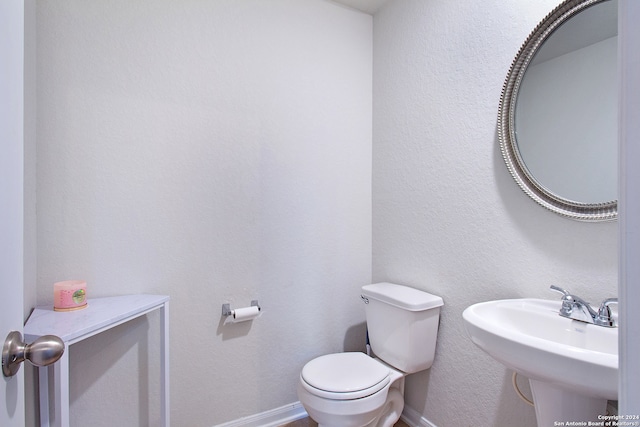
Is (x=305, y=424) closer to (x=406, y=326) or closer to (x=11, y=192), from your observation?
(x=406, y=326)

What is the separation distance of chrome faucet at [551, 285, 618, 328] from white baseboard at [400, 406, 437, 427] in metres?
0.99

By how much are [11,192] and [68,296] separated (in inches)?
34.9

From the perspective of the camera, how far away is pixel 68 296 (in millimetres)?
1179

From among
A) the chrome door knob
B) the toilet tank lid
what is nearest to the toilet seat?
the toilet tank lid

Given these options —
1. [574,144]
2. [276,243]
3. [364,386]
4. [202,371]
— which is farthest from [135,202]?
[574,144]

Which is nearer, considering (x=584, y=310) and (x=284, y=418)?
(x=584, y=310)

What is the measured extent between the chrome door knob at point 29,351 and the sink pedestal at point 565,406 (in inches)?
46.3

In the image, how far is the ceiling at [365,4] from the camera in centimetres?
188

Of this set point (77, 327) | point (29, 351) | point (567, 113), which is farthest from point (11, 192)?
point (567, 113)

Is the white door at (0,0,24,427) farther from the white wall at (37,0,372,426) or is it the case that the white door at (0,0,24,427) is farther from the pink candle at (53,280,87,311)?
the white wall at (37,0,372,426)

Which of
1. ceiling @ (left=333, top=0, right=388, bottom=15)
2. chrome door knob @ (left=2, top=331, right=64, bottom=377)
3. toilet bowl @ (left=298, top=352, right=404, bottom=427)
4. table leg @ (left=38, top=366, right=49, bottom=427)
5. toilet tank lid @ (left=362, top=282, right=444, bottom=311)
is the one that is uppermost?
ceiling @ (left=333, top=0, right=388, bottom=15)

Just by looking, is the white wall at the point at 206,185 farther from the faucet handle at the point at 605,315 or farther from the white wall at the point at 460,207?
the faucet handle at the point at 605,315

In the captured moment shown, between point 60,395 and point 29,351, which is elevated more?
point 29,351

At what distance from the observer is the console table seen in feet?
3.16
